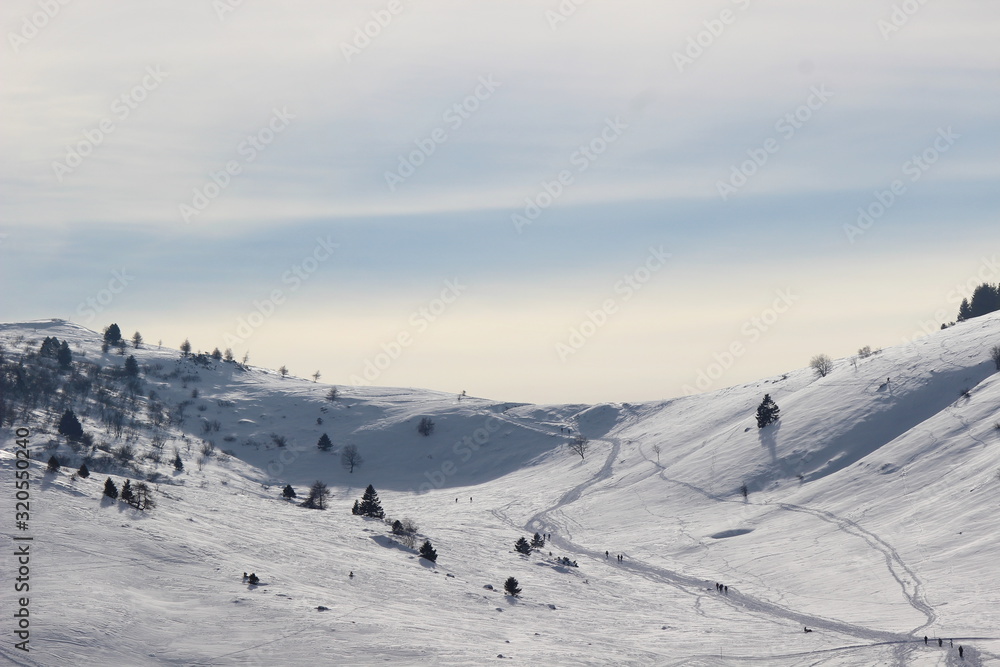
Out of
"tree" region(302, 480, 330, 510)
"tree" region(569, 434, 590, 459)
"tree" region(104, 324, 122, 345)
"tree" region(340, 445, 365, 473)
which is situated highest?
"tree" region(104, 324, 122, 345)

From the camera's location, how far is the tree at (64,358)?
396 feet

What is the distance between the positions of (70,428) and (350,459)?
1471 inches

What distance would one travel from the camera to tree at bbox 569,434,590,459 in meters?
106

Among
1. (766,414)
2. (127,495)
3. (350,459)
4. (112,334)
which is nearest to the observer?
(127,495)

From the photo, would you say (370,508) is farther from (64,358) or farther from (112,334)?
(112,334)

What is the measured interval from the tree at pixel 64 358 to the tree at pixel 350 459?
44.3 metres

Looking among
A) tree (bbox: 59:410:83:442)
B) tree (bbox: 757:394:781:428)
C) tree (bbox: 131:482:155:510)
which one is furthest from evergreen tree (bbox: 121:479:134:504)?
tree (bbox: 757:394:781:428)

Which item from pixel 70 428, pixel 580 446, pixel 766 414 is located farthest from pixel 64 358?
pixel 766 414

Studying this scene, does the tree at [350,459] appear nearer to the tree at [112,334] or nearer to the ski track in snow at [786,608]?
the ski track in snow at [786,608]

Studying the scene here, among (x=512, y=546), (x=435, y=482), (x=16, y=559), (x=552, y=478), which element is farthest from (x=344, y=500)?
(x=16, y=559)

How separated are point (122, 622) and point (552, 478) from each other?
69.5 meters

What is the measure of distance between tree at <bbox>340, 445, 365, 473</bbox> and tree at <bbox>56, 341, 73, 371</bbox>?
44.3 meters

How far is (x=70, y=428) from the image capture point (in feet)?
275

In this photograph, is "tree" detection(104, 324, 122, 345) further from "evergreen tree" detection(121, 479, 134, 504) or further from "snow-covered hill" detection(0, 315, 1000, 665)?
"evergreen tree" detection(121, 479, 134, 504)
